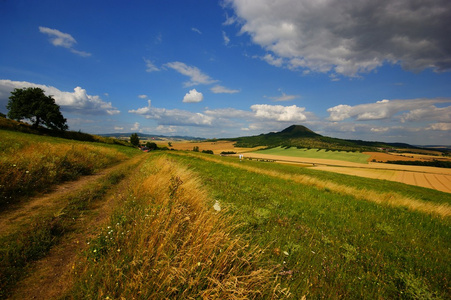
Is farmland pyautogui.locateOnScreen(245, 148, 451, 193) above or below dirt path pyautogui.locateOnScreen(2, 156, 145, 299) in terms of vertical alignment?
below

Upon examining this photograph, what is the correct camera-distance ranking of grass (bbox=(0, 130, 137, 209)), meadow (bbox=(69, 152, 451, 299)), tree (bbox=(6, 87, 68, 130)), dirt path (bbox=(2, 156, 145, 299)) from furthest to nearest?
tree (bbox=(6, 87, 68, 130)), grass (bbox=(0, 130, 137, 209)), dirt path (bbox=(2, 156, 145, 299)), meadow (bbox=(69, 152, 451, 299))

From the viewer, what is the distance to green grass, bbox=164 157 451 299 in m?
4.04

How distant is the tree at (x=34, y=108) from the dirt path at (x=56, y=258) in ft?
178

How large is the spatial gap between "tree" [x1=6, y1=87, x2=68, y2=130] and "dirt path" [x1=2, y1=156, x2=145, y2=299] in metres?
54.3

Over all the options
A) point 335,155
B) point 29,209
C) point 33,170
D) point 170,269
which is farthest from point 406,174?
point 33,170

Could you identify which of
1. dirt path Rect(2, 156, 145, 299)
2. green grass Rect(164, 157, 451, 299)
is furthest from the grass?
green grass Rect(164, 157, 451, 299)

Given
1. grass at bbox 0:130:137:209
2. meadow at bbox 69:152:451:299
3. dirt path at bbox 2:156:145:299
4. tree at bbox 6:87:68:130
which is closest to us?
meadow at bbox 69:152:451:299

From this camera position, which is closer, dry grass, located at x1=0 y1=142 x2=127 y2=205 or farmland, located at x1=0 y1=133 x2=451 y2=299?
farmland, located at x1=0 y1=133 x2=451 y2=299

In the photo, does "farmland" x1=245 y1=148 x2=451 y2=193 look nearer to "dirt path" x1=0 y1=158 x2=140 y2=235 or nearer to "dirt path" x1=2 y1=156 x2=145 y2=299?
"dirt path" x1=2 y1=156 x2=145 y2=299

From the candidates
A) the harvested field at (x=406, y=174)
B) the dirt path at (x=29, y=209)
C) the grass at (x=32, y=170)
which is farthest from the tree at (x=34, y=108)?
the harvested field at (x=406, y=174)

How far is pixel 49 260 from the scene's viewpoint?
411cm

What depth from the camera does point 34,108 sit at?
143 ft

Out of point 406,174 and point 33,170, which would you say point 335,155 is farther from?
point 33,170

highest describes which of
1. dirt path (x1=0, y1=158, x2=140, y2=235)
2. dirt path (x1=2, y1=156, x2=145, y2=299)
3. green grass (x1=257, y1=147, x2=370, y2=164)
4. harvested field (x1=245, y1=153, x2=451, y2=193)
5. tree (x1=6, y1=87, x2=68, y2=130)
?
tree (x1=6, y1=87, x2=68, y2=130)
